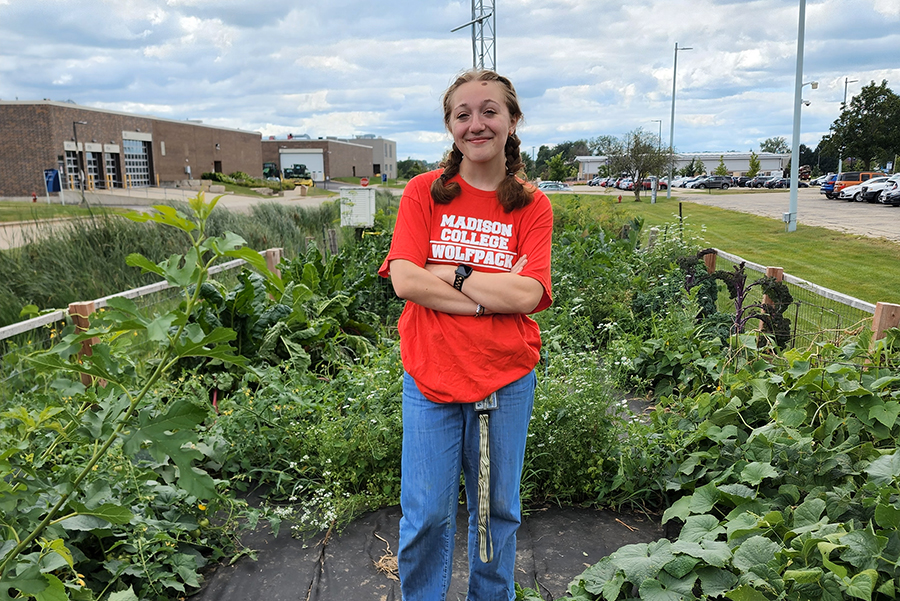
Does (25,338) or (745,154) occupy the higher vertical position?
(745,154)

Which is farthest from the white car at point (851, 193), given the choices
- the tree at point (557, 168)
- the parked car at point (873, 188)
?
the tree at point (557, 168)

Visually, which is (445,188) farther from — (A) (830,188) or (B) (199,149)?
(B) (199,149)

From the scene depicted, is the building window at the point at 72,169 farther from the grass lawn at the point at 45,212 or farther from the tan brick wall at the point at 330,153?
the tan brick wall at the point at 330,153

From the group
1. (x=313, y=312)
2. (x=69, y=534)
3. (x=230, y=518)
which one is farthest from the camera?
(x=313, y=312)

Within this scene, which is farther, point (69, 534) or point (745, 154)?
point (745, 154)

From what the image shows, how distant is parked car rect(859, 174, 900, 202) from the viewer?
32500 mm

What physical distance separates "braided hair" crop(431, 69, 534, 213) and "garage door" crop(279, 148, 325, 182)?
294 feet

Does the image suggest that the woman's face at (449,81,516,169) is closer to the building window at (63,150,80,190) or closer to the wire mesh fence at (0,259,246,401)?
the wire mesh fence at (0,259,246,401)

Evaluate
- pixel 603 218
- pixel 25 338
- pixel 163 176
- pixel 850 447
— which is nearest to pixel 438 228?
pixel 850 447

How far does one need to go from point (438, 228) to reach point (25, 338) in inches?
169

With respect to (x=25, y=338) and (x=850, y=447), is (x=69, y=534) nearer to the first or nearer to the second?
(x=25, y=338)

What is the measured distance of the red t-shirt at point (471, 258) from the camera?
7.50ft

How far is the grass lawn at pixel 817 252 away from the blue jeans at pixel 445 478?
723cm

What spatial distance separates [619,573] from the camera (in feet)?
8.16
